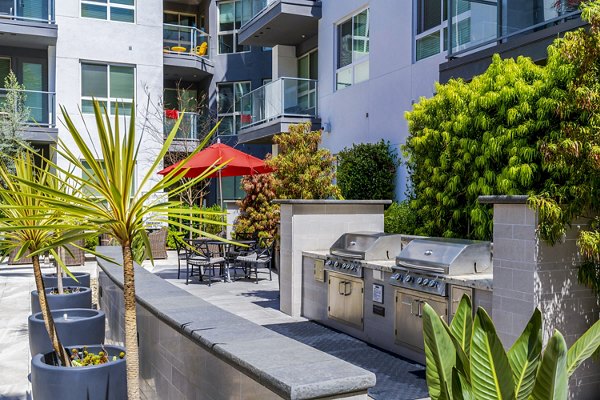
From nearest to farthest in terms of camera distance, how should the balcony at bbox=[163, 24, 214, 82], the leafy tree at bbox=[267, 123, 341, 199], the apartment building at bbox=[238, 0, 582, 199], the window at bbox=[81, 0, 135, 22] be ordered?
the apartment building at bbox=[238, 0, 582, 199]
the leafy tree at bbox=[267, 123, 341, 199]
the window at bbox=[81, 0, 135, 22]
the balcony at bbox=[163, 24, 214, 82]

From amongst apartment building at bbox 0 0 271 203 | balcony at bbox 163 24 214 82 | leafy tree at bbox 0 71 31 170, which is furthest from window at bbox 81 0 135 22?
leafy tree at bbox 0 71 31 170

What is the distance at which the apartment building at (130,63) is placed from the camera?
21078 millimetres

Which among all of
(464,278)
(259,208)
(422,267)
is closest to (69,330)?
(422,267)

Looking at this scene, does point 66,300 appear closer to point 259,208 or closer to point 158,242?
point 259,208

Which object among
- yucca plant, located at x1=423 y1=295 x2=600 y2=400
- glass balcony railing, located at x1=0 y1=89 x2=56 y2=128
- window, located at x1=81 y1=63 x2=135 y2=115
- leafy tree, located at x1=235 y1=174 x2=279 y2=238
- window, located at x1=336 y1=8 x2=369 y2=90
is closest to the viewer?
yucca plant, located at x1=423 y1=295 x2=600 y2=400

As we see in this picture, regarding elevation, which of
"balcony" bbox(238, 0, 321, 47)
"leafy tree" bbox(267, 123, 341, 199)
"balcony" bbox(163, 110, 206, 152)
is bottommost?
"leafy tree" bbox(267, 123, 341, 199)

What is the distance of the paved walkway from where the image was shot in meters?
6.69

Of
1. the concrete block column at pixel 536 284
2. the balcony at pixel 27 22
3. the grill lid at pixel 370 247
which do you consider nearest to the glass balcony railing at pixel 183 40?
the balcony at pixel 27 22

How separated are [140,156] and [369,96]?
35.1ft

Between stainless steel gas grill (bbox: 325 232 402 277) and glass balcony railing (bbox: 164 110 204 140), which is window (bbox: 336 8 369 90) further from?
stainless steel gas grill (bbox: 325 232 402 277)

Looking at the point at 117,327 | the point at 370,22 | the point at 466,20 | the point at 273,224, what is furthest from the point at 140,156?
the point at 117,327

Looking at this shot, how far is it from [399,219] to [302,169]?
2386 mm

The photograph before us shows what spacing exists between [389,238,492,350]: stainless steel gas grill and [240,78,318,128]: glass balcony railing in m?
11.9

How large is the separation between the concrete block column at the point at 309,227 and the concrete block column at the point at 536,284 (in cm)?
468
